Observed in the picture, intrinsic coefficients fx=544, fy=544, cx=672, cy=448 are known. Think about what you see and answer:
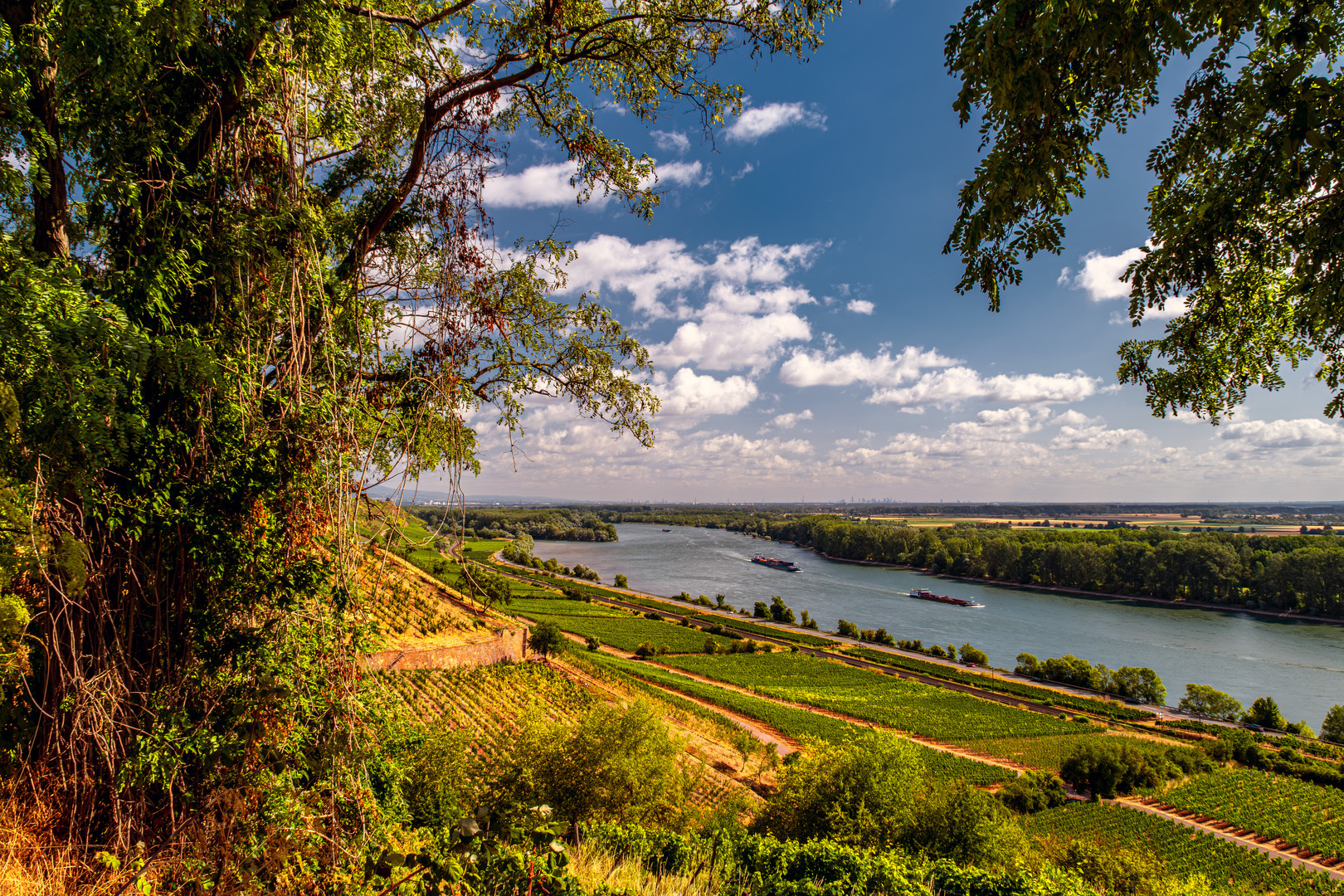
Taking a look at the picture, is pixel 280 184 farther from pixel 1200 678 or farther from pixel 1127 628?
pixel 1127 628

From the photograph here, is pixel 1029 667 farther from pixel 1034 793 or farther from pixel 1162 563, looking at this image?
pixel 1162 563

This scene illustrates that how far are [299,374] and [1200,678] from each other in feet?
205

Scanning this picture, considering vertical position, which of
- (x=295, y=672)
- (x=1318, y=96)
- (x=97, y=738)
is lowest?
(x=97, y=738)

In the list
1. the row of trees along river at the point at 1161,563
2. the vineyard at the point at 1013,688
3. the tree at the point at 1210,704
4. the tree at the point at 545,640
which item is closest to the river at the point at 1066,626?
the row of trees along river at the point at 1161,563

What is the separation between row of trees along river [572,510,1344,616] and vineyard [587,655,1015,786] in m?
63.4

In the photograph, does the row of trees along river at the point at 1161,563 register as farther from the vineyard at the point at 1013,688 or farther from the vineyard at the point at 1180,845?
the vineyard at the point at 1180,845

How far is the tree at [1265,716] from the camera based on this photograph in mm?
35125

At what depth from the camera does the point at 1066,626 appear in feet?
197

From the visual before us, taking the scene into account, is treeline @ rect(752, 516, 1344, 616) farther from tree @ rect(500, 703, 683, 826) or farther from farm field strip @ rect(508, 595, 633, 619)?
tree @ rect(500, 703, 683, 826)

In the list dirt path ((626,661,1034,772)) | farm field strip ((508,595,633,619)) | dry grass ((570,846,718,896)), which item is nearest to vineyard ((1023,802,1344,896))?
dirt path ((626,661,1034,772))

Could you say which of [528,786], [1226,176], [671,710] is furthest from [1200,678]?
[1226,176]

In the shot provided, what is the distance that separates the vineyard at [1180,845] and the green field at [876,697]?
8.46 m

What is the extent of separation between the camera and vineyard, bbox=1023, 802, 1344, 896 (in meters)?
20.8

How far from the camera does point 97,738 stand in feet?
12.8
